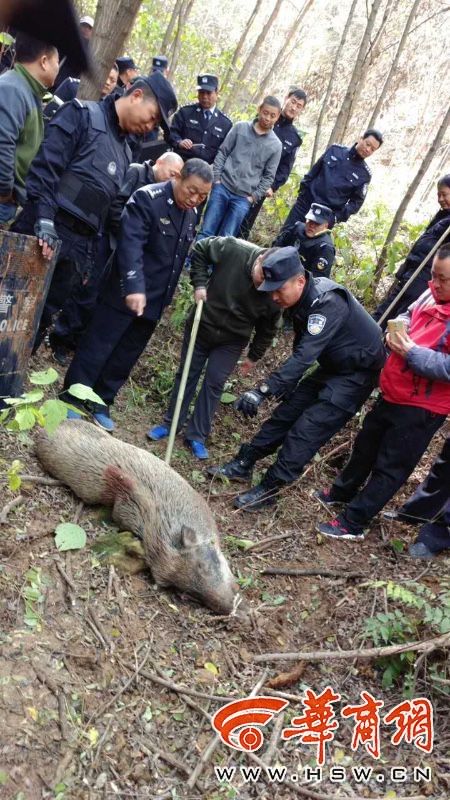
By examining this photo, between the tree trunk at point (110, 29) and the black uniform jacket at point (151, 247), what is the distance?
1094 mm

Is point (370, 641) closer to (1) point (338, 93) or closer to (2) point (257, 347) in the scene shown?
(2) point (257, 347)

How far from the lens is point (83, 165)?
4566 mm

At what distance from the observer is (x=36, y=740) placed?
260 cm

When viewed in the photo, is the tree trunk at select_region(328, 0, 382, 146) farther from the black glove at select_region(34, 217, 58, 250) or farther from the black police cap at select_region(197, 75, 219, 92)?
the black glove at select_region(34, 217, 58, 250)

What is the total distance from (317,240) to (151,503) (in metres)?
4.16

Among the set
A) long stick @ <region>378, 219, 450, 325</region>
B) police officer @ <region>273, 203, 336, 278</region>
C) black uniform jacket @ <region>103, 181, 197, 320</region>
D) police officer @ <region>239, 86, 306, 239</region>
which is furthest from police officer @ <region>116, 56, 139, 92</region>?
long stick @ <region>378, 219, 450, 325</region>

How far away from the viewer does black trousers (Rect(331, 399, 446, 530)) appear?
4.61 m

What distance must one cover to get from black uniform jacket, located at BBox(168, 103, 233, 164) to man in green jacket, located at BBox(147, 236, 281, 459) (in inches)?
128

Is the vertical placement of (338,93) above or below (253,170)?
above

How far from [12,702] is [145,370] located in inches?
175

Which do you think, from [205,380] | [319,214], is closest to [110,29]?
[319,214]

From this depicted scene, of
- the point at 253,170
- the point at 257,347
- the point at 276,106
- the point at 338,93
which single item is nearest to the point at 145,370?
the point at 257,347

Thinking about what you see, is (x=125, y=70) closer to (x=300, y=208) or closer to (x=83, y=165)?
(x=300, y=208)

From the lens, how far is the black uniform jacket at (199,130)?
26.1 feet
